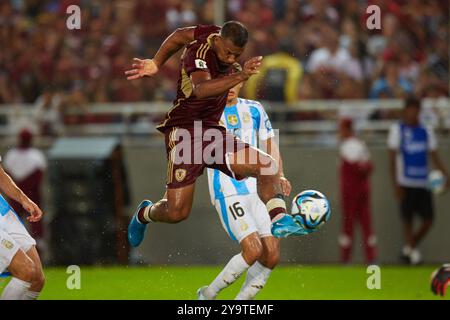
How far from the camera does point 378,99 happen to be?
17.3 meters

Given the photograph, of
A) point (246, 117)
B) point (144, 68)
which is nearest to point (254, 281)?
point (246, 117)

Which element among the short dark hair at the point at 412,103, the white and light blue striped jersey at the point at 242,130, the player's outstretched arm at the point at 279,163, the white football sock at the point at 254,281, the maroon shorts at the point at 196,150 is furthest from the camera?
the short dark hair at the point at 412,103

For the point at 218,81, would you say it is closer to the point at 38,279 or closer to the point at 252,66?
the point at 252,66

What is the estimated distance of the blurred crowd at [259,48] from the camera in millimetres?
17375

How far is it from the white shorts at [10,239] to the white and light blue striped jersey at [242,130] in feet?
7.15

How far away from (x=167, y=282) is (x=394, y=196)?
422 centimetres

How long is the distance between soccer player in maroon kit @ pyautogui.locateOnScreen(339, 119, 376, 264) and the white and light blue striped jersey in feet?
18.2

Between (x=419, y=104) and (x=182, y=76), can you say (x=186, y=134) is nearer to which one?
(x=182, y=76)

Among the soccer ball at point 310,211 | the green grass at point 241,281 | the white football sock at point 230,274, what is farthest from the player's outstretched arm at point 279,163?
the green grass at point 241,281

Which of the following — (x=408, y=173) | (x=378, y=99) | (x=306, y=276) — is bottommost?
(x=306, y=276)

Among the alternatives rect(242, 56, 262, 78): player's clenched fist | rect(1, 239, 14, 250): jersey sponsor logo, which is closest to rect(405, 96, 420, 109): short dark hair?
rect(242, 56, 262, 78): player's clenched fist

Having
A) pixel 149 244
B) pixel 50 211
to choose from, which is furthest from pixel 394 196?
pixel 50 211

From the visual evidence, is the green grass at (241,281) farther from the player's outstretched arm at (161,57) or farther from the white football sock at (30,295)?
the white football sock at (30,295)

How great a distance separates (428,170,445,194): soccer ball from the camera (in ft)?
54.3
